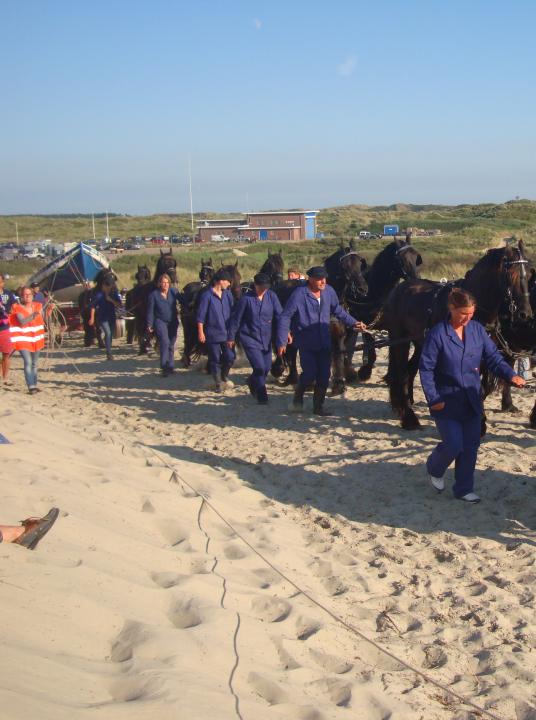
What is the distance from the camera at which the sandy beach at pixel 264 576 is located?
11.6 ft

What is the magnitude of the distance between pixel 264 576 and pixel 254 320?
6.51 metres

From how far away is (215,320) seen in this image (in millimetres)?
12617

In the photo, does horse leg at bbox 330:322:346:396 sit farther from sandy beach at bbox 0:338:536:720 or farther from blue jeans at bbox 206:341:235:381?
sandy beach at bbox 0:338:536:720

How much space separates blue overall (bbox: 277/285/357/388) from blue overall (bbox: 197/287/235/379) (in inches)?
89.5

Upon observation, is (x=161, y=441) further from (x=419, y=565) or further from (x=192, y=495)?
(x=419, y=565)

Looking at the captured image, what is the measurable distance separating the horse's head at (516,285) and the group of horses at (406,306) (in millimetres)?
10

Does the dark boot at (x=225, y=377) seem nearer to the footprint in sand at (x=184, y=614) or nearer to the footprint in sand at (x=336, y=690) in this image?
the footprint in sand at (x=184, y=614)

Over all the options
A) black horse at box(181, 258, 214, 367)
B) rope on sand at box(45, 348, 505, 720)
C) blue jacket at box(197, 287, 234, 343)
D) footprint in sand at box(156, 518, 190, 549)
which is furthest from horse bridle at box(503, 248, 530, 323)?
black horse at box(181, 258, 214, 367)

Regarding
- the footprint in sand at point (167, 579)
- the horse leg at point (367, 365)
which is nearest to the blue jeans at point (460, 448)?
the footprint in sand at point (167, 579)

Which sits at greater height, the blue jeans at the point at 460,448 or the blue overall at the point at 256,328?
the blue overall at the point at 256,328

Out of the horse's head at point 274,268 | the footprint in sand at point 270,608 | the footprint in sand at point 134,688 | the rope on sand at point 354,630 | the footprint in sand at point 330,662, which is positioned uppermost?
the horse's head at point 274,268

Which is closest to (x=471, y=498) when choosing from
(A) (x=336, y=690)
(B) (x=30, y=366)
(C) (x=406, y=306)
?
(C) (x=406, y=306)

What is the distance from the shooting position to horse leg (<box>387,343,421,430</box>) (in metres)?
9.41

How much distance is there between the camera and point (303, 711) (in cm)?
346
